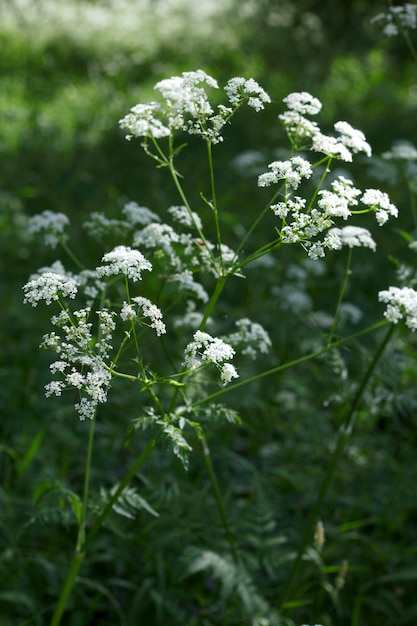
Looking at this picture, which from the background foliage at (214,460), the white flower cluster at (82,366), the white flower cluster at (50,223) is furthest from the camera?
the background foliage at (214,460)

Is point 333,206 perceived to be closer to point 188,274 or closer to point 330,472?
point 188,274

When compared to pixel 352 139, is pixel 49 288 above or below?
below

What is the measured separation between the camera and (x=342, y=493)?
4.49 meters

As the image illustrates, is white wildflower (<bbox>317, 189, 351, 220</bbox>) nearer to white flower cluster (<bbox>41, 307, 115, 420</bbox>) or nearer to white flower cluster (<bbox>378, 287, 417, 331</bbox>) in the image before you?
white flower cluster (<bbox>378, 287, 417, 331</bbox>)

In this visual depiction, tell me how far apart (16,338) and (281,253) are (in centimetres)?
241

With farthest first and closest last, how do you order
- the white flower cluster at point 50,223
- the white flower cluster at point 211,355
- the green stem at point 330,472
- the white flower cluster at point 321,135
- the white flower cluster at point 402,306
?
the white flower cluster at point 50,223 → the green stem at point 330,472 → the white flower cluster at point 321,135 → the white flower cluster at point 402,306 → the white flower cluster at point 211,355

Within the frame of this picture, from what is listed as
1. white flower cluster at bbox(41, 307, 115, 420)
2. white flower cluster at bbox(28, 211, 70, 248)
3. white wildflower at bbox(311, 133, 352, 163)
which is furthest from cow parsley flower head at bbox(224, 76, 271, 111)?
white flower cluster at bbox(28, 211, 70, 248)

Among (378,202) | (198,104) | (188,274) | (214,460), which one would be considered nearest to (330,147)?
(378,202)

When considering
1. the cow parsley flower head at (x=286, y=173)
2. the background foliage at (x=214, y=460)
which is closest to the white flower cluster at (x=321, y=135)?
the cow parsley flower head at (x=286, y=173)

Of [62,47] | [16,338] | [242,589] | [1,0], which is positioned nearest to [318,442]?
[242,589]

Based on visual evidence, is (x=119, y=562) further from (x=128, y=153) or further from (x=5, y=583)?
(x=128, y=153)

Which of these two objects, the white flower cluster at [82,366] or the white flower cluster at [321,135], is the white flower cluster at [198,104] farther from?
the white flower cluster at [82,366]

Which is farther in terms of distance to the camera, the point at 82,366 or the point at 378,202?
the point at 378,202

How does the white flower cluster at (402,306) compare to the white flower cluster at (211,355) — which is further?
the white flower cluster at (402,306)
